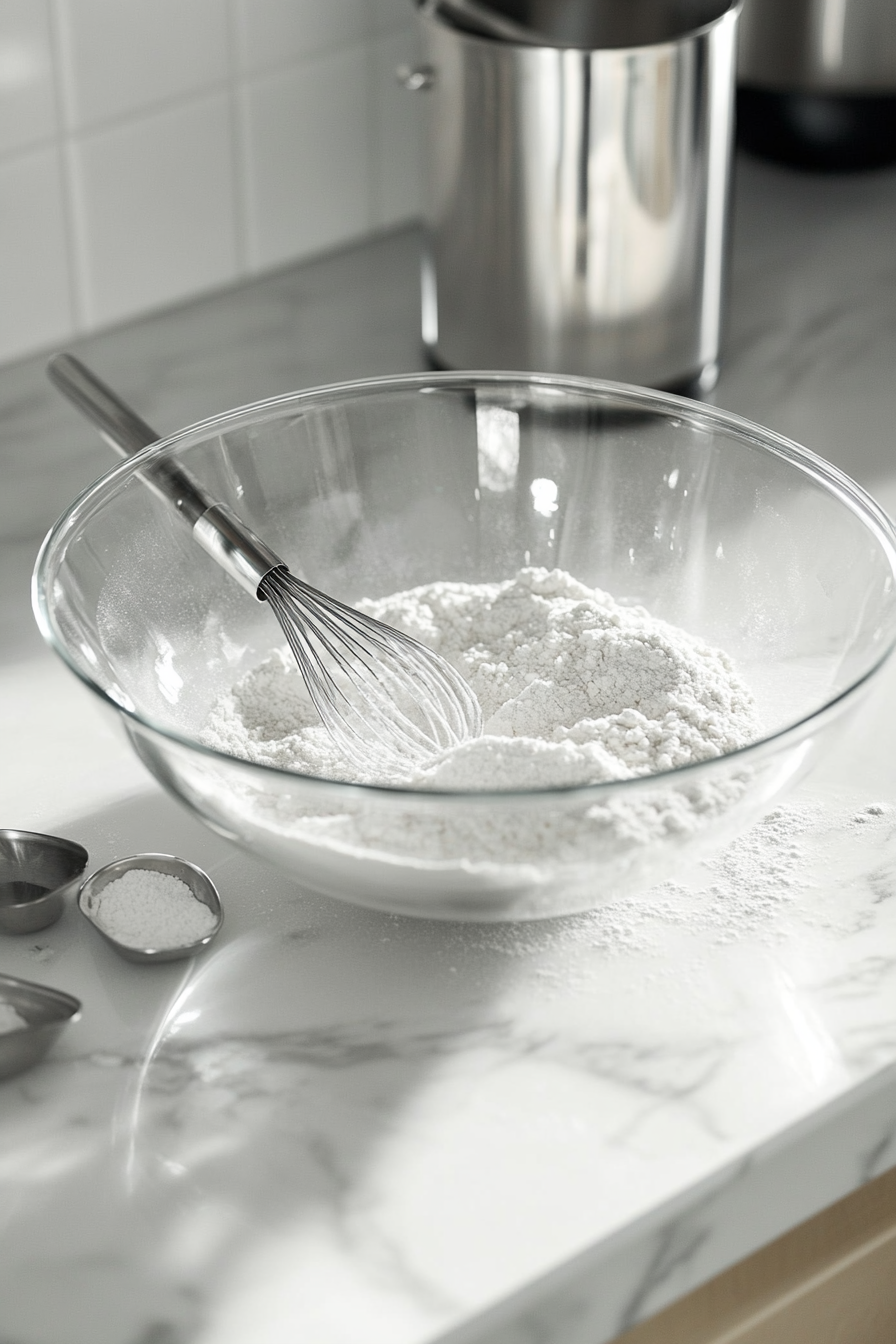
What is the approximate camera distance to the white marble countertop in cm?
51

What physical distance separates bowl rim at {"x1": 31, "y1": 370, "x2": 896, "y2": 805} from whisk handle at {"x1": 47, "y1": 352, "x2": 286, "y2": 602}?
0.01m

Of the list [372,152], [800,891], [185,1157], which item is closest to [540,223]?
[372,152]

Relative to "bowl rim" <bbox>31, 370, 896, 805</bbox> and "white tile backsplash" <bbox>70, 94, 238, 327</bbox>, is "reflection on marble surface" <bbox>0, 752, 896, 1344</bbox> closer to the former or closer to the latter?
"bowl rim" <bbox>31, 370, 896, 805</bbox>

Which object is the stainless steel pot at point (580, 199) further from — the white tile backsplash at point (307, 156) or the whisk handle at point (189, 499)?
the whisk handle at point (189, 499)

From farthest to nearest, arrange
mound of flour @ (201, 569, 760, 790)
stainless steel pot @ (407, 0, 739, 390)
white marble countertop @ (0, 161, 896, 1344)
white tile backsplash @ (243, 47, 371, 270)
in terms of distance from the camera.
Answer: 1. white tile backsplash @ (243, 47, 371, 270)
2. stainless steel pot @ (407, 0, 739, 390)
3. mound of flour @ (201, 569, 760, 790)
4. white marble countertop @ (0, 161, 896, 1344)

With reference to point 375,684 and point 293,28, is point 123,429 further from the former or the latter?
point 293,28

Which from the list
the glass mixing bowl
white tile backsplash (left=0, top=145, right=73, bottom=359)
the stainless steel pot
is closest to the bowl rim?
the glass mixing bowl

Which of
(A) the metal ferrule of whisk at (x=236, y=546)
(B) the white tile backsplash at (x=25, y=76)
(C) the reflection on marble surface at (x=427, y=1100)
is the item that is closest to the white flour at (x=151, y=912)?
(C) the reflection on marble surface at (x=427, y=1100)

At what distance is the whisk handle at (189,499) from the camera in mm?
695

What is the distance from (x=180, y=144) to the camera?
1.09 meters

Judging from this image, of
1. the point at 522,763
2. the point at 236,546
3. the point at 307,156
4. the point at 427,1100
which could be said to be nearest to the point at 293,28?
the point at 307,156

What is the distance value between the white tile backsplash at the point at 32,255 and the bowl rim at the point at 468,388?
348mm

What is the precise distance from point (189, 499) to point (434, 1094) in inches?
11.1

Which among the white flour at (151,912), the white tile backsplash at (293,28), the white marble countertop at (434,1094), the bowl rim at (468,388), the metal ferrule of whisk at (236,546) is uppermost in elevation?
the white tile backsplash at (293,28)
